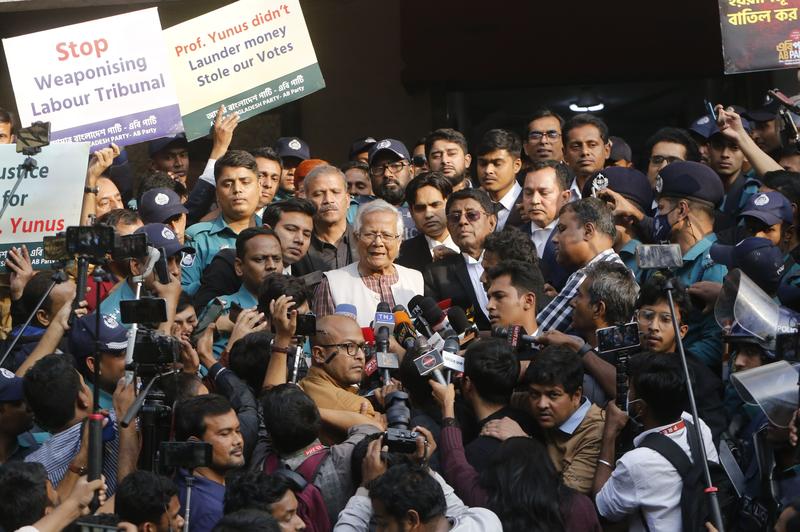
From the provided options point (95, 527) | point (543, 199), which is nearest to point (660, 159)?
point (543, 199)

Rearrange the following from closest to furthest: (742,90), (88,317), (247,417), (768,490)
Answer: (768,490) → (247,417) → (88,317) → (742,90)

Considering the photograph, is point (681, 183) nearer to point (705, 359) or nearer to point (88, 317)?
point (705, 359)

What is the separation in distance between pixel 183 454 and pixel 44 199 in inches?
133

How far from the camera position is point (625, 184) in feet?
31.2

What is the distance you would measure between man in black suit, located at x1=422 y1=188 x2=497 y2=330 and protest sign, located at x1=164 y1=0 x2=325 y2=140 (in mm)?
2090

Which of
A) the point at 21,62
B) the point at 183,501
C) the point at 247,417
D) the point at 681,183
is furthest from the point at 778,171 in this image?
the point at 21,62

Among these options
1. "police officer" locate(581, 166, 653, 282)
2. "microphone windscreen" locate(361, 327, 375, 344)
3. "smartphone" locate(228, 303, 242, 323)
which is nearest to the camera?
"microphone windscreen" locate(361, 327, 375, 344)

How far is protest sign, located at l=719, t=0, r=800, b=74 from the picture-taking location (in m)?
10.6

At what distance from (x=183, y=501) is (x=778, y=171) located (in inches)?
171

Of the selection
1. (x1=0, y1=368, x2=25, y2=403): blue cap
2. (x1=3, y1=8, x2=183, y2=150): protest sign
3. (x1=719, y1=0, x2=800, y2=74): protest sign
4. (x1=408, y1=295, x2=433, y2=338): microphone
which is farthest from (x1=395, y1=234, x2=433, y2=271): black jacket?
(x1=0, y1=368, x2=25, y2=403): blue cap

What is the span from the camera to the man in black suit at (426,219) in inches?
389

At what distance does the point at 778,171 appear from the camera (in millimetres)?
9078

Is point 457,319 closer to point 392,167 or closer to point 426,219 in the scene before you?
point 426,219

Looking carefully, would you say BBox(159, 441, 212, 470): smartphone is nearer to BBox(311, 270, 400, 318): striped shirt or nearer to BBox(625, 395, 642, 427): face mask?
BBox(625, 395, 642, 427): face mask
